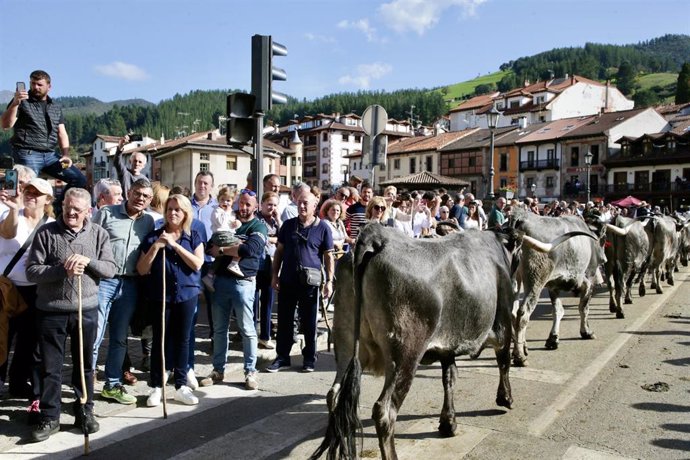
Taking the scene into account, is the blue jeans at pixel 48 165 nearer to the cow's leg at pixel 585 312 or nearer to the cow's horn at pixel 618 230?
the cow's leg at pixel 585 312

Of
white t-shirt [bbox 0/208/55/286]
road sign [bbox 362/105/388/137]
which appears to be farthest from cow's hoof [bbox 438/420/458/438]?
road sign [bbox 362/105/388/137]

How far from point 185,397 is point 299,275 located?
186 cm

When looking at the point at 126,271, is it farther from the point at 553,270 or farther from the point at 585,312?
the point at 585,312

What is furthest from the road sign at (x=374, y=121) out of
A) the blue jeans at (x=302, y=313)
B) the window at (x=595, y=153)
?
the window at (x=595, y=153)

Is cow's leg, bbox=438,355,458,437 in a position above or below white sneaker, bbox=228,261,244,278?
below

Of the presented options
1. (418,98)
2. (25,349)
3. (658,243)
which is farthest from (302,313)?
(418,98)

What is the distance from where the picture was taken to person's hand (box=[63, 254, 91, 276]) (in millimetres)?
4344

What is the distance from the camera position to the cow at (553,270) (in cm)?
706

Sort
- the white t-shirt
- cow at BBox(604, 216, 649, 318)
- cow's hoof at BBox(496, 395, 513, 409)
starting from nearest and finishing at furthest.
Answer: the white t-shirt, cow's hoof at BBox(496, 395, 513, 409), cow at BBox(604, 216, 649, 318)

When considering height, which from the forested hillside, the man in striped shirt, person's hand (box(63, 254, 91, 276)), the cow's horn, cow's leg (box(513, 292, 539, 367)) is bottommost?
cow's leg (box(513, 292, 539, 367))

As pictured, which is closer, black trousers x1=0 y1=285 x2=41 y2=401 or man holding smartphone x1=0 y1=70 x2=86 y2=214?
black trousers x1=0 y1=285 x2=41 y2=401

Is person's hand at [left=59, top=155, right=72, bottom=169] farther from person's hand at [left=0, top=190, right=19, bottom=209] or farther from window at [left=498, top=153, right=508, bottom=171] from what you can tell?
window at [left=498, top=153, right=508, bottom=171]

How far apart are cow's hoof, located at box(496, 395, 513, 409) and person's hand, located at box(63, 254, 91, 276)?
3.87m

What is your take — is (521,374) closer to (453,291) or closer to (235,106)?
(453,291)
